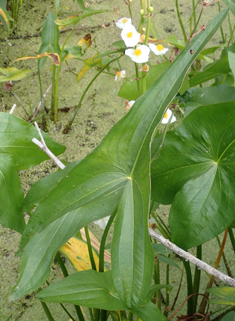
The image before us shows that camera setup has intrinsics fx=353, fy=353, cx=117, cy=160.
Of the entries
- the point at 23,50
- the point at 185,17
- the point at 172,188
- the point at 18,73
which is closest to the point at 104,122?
the point at 18,73

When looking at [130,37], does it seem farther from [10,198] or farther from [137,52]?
[10,198]

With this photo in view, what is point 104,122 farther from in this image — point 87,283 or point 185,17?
point 87,283

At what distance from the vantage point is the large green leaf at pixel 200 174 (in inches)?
21.0

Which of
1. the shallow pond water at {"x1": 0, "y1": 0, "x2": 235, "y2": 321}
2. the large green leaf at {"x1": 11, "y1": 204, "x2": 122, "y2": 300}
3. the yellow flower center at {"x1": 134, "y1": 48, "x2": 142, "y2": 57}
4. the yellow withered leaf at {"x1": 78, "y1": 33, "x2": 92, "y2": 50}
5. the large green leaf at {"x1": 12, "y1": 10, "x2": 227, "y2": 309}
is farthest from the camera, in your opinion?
the yellow withered leaf at {"x1": 78, "y1": 33, "x2": 92, "y2": 50}

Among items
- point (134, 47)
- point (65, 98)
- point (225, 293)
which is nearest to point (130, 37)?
point (134, 47)

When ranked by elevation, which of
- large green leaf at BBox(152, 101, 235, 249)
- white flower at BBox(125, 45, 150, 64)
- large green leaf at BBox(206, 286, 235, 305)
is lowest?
large green leaf at BBox(206, 286, 235, 305)

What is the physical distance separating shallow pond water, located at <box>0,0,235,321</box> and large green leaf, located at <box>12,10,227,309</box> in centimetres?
52

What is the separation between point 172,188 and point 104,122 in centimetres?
74

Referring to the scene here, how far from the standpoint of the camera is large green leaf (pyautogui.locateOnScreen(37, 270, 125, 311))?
525 mm

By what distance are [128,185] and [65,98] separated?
37.3 inches

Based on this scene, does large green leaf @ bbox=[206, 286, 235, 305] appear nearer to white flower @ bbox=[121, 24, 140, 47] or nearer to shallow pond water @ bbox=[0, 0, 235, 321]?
shallow pond water @ bbox=[0, 0, 235, 321]

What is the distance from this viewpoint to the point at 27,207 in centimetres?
62

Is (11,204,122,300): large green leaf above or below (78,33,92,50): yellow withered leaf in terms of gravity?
below

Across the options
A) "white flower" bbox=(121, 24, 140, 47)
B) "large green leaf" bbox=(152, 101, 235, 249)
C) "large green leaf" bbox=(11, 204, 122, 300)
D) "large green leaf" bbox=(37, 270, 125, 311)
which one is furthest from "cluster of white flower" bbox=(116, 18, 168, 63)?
"large green leaf" bbox=(37, 270, 125, 311)
